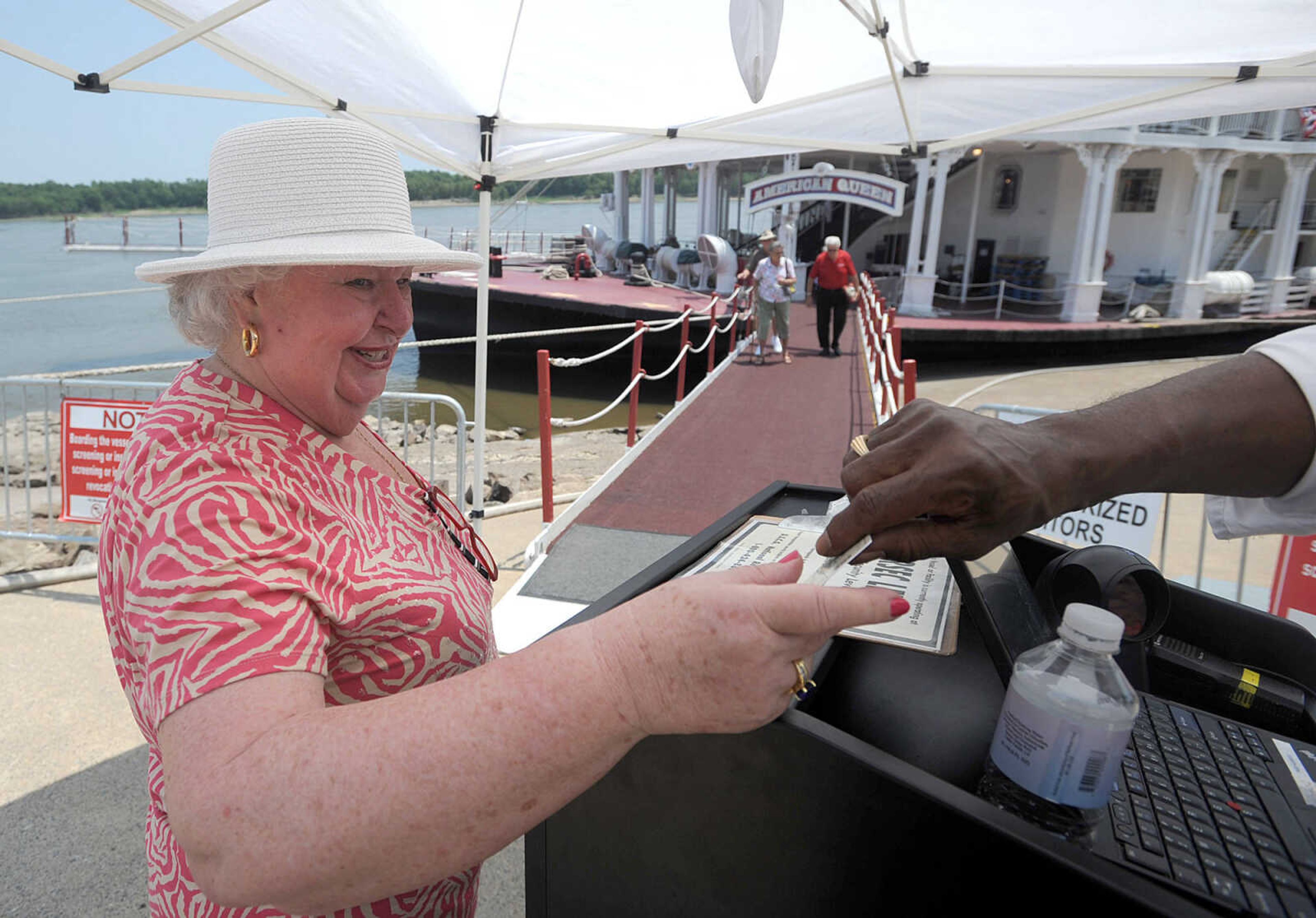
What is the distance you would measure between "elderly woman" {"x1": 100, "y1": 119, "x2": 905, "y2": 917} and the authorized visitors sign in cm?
364

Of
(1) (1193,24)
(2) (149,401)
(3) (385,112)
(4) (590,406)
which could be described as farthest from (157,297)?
(1) (1193,24)

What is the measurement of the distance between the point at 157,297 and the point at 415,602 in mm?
35358

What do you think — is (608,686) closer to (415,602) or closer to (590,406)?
(415,602)

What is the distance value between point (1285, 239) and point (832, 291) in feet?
56.6

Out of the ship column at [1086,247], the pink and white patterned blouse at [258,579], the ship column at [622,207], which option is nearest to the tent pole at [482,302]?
the pink and white patterned blouse at [258,579]

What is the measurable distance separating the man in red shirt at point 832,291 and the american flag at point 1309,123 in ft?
50.2

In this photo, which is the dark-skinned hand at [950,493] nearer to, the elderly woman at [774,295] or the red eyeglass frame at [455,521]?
the red eyeglass frame at [455,521]

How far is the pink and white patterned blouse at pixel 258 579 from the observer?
0.89 meters

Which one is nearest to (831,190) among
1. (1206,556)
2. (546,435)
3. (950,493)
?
(1206,556)

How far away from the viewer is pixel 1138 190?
820 inches

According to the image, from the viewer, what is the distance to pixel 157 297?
3036 centimetres

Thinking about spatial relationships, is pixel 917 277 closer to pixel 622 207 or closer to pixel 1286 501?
pixel 622 207

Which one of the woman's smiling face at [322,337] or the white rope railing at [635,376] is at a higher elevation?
the woman's smiling face at [322,337]

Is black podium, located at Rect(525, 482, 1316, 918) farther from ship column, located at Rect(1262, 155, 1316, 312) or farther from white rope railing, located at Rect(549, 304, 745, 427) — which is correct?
ship column, located at Rect(1262, 155, 1316, 312)
